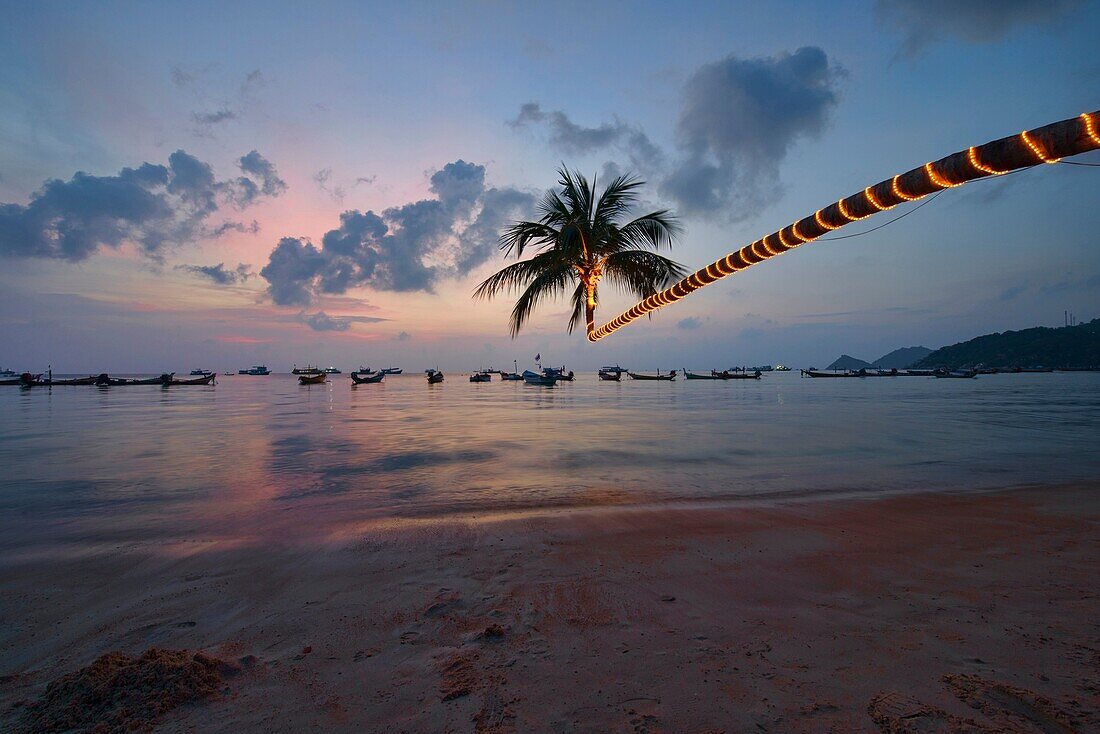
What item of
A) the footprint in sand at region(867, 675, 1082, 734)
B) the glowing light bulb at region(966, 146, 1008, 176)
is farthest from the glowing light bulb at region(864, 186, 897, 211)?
the footprint in sand at region(867, 675, 1082, 734)

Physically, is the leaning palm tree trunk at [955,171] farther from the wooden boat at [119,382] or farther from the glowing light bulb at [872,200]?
the wooden boat at [119,382]

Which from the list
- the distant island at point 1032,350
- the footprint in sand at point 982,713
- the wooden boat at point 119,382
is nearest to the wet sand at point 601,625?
the footprint in sand at point 982,713

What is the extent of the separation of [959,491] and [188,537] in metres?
10.7

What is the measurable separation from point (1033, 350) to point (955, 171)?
232 m

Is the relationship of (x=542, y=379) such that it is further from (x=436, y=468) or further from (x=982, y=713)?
(x=982, y=713)

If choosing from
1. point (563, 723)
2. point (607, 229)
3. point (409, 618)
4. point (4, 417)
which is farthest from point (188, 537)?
point (4, 417)

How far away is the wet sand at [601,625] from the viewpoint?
7.93ft

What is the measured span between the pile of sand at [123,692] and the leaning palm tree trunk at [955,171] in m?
4.55

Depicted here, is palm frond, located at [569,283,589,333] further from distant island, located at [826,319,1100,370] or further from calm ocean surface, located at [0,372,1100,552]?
distant island, located at [826,319,1100,370]

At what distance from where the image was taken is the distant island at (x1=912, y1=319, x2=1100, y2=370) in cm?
15662

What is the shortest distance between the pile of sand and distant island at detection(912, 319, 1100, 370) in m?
205

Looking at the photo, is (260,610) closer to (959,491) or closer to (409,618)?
(409,618)

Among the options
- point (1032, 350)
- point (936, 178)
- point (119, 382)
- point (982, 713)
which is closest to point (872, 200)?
point (936, 178)

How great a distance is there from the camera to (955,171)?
241cm
